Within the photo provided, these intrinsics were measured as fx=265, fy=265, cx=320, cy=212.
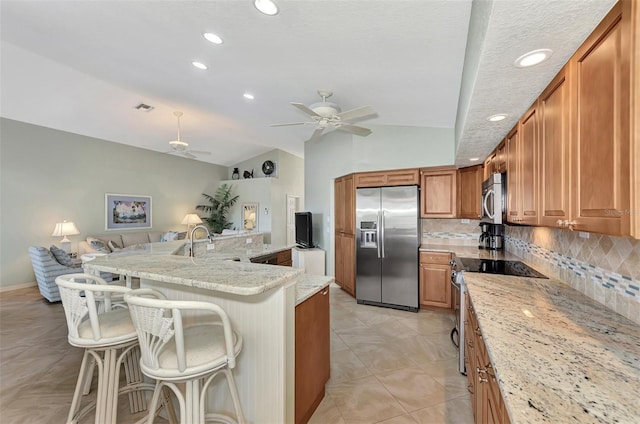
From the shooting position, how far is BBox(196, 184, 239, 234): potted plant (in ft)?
27.1

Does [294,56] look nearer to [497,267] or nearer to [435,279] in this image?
[497,267]

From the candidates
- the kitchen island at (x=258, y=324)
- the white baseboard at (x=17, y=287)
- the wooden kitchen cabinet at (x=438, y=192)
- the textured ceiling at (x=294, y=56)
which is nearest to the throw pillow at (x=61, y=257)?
the white baseboard at (x=17, y=287)

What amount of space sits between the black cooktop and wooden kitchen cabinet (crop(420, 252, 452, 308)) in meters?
0.86

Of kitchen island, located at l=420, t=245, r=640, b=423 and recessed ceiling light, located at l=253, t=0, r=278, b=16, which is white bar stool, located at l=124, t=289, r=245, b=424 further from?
recessed ceiling light, located at l=253, t=0, r=278, b=16

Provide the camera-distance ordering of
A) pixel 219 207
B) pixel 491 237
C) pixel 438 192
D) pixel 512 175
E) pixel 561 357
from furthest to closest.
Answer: pixel 219 207 → pixel 438 192 → pixel 491 237 → pixel 512 175 → pixel 561 357

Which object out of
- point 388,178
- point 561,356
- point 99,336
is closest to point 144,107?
point 388,178

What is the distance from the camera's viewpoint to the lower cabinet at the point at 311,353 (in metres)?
1.64

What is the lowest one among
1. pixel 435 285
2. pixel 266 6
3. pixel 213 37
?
pixel 435 285

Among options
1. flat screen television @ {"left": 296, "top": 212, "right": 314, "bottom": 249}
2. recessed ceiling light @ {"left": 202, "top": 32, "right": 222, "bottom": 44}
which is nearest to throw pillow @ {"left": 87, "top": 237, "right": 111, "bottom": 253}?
flat screen television @ {"left": 296, "top": 212, "right": 314, "bottom": 249}

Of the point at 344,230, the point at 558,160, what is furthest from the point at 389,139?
the point at 558,160

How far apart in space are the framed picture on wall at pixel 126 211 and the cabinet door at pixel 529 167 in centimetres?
770

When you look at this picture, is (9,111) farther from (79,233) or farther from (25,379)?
(25,379)

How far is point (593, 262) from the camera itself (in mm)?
1493

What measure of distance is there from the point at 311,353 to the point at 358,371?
84cm
